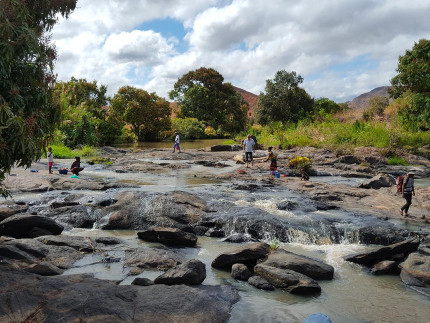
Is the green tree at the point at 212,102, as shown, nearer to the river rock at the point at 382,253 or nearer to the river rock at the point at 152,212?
the river rock at the point at 152,212

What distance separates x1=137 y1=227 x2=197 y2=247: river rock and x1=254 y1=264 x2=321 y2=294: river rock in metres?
2.47

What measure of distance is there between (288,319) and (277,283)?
1081mm

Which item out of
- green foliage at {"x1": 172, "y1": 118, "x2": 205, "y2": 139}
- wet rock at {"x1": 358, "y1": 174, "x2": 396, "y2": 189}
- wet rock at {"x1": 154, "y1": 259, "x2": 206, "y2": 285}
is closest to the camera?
wet rock at {"x1": 154, "y1": 259, "x2": 206, "y2": 285}

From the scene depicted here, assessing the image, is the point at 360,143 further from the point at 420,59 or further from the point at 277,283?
the point at 277,283

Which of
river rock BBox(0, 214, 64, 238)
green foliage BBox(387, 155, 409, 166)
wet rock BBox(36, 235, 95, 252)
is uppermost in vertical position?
green foliage BBox(387, 155, 409, 166)

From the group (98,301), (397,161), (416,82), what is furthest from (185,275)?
(416,82)

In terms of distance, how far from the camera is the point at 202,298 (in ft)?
18.2

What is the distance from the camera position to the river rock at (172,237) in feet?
28.9

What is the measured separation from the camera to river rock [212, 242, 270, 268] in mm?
7402

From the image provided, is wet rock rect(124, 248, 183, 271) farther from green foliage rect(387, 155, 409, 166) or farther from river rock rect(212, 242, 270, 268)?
green foliage rect(387, 155, 409, 166)

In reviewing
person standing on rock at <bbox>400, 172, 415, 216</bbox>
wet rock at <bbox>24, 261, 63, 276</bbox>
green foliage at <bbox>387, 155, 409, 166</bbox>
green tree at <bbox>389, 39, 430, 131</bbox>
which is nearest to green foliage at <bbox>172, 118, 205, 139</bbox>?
green tree at <bbox>389, 39, 430, 131</bbox>

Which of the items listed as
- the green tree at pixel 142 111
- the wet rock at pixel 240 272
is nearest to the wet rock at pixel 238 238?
the wet rock at pixel 240 272

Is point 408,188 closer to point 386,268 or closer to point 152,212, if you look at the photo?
point 386,268

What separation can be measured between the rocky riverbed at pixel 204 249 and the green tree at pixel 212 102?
43784mm
